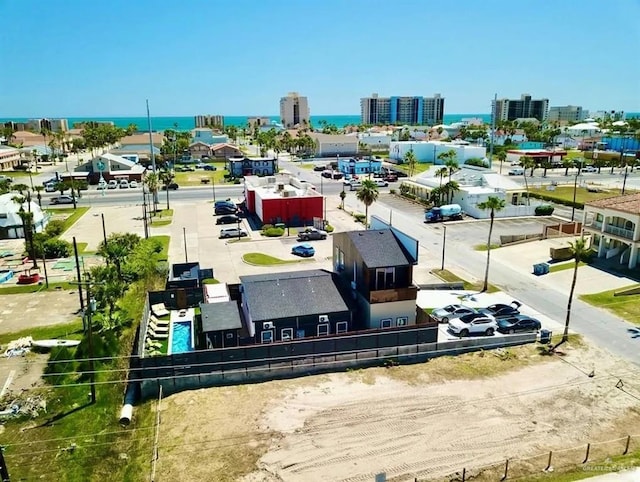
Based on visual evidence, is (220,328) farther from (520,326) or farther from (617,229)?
(617,229)

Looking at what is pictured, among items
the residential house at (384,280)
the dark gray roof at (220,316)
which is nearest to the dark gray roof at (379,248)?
the residential house at (384,280)

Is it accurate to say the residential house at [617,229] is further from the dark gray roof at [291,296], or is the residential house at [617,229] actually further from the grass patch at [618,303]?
the dark gray roof at [291,296]

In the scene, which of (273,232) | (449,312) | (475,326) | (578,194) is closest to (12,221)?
(273,232)

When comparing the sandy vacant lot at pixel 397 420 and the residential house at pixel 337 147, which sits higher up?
the residential house at pixel 337 147

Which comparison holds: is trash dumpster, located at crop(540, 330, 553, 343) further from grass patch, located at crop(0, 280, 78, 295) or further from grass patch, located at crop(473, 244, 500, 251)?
grass patch, located at crop(0, 280, 78, 295)

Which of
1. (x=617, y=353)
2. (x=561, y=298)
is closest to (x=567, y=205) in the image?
(x=561, y=298)
